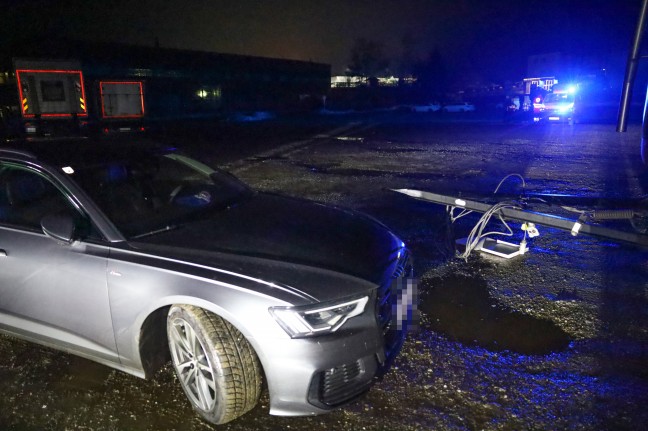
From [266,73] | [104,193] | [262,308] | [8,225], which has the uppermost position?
[266,73]

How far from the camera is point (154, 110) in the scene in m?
31.4

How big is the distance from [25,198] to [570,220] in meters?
4.76

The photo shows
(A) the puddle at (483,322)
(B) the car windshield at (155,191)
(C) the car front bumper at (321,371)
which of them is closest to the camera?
(C) the car front bumper at (321,371)

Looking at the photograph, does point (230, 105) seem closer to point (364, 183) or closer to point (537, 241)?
point (364, 183)

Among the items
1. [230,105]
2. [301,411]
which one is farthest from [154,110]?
[301,411]

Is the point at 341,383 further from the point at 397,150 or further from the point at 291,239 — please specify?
the point at 397,150

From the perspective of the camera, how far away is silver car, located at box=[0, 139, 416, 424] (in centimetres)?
238

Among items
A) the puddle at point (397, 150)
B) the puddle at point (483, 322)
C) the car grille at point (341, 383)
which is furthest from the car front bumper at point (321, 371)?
the puddle at point (397, 150)

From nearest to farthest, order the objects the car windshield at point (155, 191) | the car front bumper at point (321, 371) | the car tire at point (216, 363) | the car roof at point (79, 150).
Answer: the car front bumper at point (321, 371)
the car tire at point (216, 363)
the car windshield at point (155, 191)
the car roof at point (79, 150)

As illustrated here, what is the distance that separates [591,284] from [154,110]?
31.4 metres

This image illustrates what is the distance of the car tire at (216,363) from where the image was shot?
2492 mm

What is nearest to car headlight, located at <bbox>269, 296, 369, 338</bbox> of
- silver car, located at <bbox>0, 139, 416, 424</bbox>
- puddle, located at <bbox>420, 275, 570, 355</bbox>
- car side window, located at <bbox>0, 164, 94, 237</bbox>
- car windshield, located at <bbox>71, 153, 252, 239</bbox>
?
silver car, located at <bbox>0, 139, 416, 424</bbox>

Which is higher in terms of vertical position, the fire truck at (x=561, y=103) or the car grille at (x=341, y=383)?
the fire truck at (x=561, y=103)

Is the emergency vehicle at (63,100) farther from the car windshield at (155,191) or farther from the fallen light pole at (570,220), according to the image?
the fallen light pole at (570,220)
